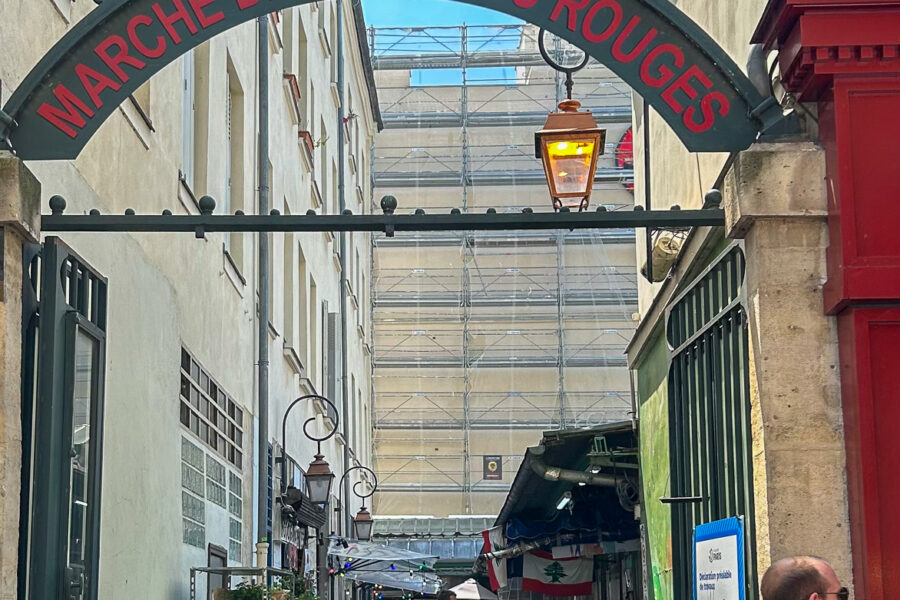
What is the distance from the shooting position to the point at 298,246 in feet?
68.9

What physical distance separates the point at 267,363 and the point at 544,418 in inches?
868

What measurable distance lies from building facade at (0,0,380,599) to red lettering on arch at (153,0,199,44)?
3 centimetres

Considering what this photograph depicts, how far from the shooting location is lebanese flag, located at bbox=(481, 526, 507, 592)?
20391 mm

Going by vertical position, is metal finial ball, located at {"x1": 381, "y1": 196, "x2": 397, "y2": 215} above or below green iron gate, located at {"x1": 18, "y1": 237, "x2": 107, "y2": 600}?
above

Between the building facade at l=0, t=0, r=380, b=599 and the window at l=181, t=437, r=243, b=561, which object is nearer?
the building facade at l=0, t=0, r=380, b=599

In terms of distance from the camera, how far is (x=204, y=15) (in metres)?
6.89

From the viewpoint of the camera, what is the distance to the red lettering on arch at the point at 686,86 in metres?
6.70

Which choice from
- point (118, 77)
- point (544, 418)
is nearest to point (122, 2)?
point (118, 77)

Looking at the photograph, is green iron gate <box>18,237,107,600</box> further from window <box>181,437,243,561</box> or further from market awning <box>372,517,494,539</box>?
market awning <box>372,517,494,539</box>

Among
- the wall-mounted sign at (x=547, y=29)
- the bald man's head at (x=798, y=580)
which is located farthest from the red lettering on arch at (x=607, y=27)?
the bald man's head at (x=798, y=580)

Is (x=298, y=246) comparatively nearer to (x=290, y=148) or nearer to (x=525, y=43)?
(x=290, y=148)

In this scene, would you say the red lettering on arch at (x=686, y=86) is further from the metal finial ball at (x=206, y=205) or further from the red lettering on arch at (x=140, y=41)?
the red lettering on arch at (x=140, y=41)

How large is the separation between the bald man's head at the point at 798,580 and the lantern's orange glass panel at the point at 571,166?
3.33 meters

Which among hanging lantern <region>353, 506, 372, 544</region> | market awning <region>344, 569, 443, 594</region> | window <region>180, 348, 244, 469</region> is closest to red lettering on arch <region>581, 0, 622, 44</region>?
window <region>180, 348, 244, 469</region>
